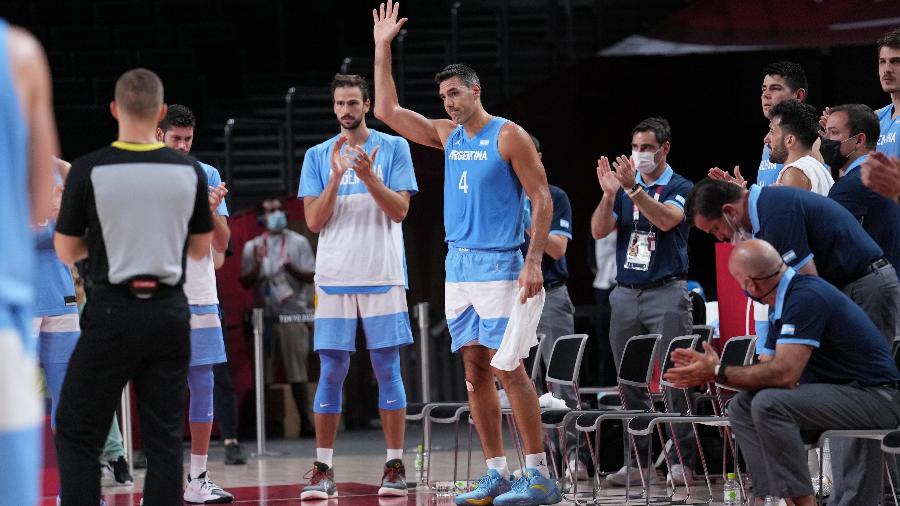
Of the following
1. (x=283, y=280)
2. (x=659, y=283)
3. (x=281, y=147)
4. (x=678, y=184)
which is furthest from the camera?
(x=281, y=147)

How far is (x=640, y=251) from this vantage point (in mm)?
7301

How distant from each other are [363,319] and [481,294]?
108 centimetres

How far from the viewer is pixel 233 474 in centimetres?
862

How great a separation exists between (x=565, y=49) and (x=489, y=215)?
7.27 m

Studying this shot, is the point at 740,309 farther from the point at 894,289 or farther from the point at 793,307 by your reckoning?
the point at 793,307

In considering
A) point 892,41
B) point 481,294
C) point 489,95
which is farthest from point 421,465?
point 489,95

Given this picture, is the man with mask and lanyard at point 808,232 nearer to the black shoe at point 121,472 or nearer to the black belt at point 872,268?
the black belt at point 872,268

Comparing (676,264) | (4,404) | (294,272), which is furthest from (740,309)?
(4,404)

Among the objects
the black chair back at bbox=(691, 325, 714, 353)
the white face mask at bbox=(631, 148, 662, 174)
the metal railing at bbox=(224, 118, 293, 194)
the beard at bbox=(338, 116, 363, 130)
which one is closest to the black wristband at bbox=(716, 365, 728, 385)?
the black chair back at bbox=(691, 325, 714, 353)

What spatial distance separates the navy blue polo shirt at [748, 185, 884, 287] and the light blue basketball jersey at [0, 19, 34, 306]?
3.36 m

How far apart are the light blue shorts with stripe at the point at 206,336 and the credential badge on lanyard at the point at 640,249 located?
90.2 inches

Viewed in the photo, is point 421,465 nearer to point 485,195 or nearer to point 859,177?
point 485,195

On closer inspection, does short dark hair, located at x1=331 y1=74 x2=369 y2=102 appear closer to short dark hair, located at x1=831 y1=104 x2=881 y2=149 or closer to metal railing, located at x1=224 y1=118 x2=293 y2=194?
short dark hair, located at x1=831 y1=104 x2=881 y2=149

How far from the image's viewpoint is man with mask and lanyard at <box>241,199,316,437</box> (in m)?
11.1
